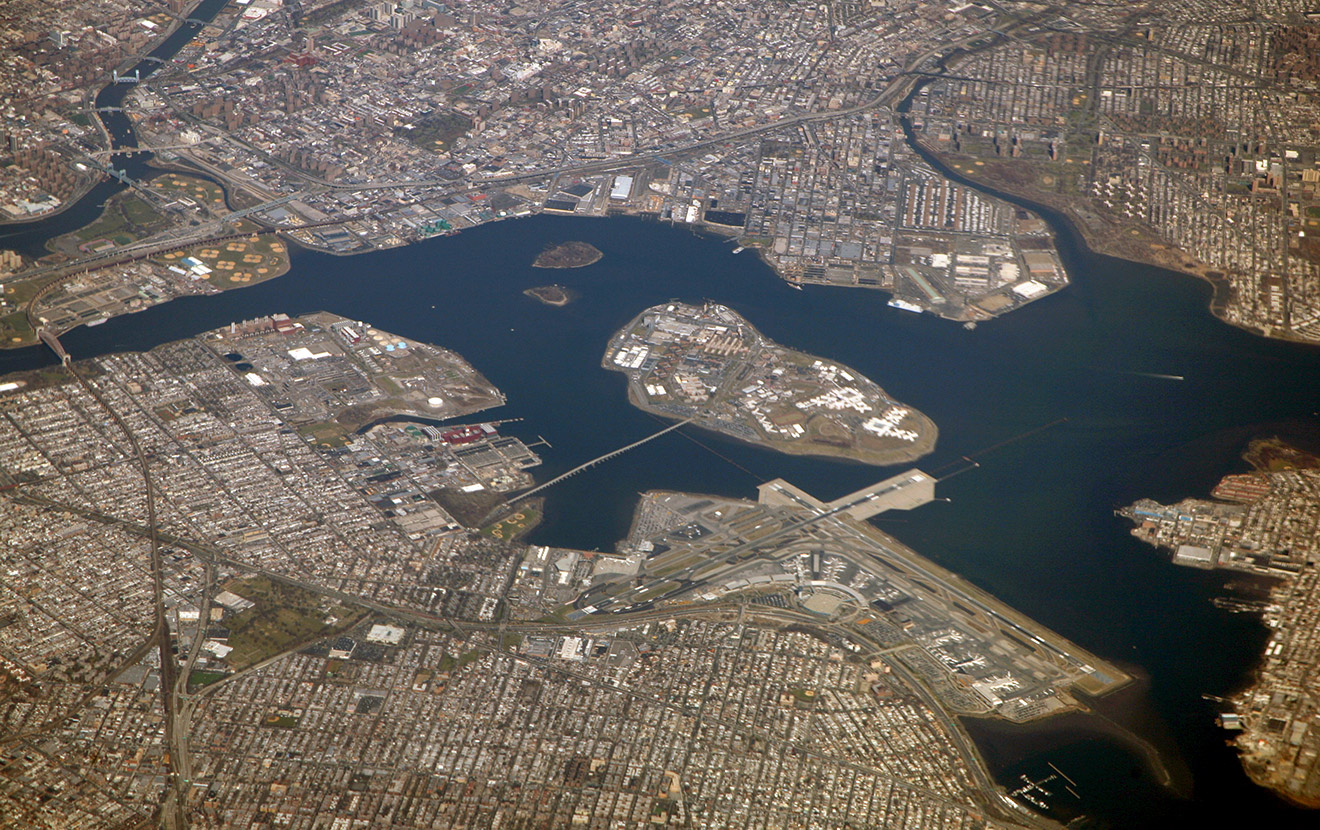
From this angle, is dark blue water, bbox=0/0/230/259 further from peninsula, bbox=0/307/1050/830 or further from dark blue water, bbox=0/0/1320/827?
peninsula, bbox=0/307/1050/830

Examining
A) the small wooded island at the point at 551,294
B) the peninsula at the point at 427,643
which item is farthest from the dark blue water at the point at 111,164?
the small wooded island at the point at 551,294

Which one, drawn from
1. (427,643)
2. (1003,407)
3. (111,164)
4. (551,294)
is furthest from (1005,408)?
(111,164)

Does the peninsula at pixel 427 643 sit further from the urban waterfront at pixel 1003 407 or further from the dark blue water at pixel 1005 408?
the dark blue water at pixel 1005 408

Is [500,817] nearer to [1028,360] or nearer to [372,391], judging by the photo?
[372,391]

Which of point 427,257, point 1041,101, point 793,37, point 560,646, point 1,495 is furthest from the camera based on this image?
point 793,37

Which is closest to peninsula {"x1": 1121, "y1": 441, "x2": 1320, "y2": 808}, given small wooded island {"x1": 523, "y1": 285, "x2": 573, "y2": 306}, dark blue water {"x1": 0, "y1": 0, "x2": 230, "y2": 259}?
small wooded island {"x1": 523, "y1": 285, "x2": 573, "y2": 306}

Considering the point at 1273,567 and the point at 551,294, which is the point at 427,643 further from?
the point at 1273,567

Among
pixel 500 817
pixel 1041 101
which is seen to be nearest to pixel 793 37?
pixel 1041 101
